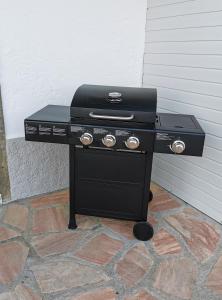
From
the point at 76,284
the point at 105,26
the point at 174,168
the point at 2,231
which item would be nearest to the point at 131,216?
the point at 76,284

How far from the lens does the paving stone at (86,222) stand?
7.44ft

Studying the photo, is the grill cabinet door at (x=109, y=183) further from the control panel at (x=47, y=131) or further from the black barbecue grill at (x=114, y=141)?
the control panel at (x=47, y=131)

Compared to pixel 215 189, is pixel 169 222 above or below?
below

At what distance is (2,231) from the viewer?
216cm

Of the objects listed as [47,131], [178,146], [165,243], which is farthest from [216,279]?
[47,131]

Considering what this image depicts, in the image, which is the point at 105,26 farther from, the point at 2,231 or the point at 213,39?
the point at 2,231

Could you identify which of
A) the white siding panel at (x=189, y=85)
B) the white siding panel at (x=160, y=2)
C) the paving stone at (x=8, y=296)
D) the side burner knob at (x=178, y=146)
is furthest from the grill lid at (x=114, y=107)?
the paving stone at (x=8, y=296)

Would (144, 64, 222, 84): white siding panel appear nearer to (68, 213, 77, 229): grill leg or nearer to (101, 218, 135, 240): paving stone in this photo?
(101, 218, 135, 240): paving stone

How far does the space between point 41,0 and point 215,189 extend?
Answer: 212cm

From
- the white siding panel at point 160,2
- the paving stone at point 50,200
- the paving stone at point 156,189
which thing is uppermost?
the white siding panel at point 160,2

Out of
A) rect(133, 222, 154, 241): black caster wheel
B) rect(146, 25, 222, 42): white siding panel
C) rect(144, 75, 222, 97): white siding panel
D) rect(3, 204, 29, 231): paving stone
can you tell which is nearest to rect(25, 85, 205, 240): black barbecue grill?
rect(133, 222, 154, 241): black caster wheel

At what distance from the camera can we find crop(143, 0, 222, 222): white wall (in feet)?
7.12

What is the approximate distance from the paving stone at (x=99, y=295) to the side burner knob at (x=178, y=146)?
3.16ft

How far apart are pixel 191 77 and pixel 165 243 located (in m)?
1.39
